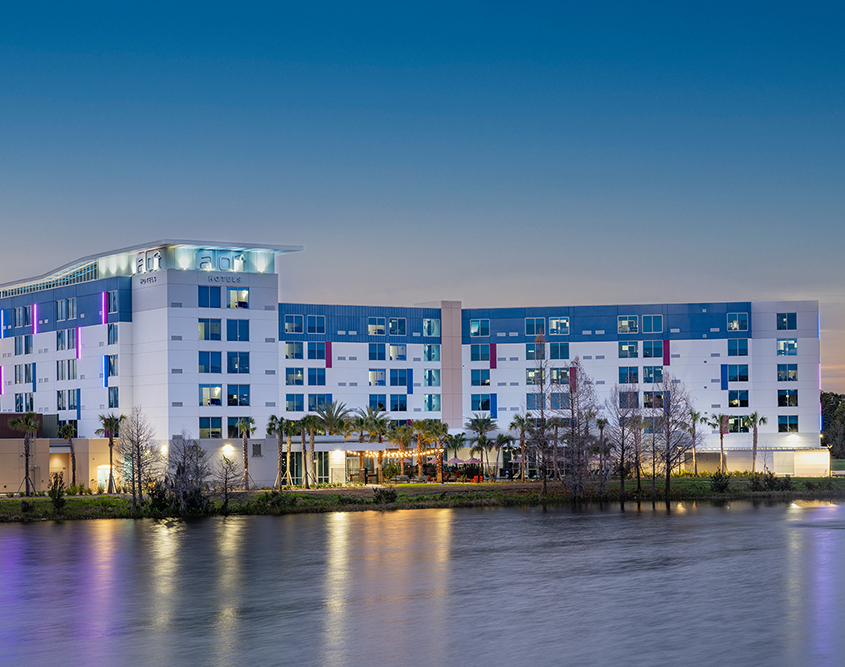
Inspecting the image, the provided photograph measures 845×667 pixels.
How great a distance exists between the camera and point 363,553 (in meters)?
47.5

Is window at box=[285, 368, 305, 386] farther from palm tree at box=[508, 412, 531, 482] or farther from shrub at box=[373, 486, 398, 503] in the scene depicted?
shrub at box=[373, 486, 398, 503]

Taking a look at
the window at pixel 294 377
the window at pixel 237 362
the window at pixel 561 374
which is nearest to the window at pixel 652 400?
the window at pixel 561 374

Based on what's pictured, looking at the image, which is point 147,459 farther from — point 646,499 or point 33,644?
point 33,644

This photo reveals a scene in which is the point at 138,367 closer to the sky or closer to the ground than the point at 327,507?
closer to the sky

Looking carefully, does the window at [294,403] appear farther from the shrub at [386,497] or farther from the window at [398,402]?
the shrub at [386,497]

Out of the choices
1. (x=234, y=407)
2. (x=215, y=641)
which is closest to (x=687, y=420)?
(x=234, y=407)

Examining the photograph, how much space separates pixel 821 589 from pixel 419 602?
45.5 feet

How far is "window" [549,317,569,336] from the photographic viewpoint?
106062mm

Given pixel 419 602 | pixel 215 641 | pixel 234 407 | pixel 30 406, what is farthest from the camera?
pixel 30 406

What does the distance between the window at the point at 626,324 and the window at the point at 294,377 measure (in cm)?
3137

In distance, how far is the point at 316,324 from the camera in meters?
99.9

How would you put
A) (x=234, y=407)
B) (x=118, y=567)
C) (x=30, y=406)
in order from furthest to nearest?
(x=30, y=406)
(x=234, y=407)
(x=118, y=567)

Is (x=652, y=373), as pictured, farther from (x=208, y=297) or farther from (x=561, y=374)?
(x=208, y=297)

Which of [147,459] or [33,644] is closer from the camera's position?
[33,644]
